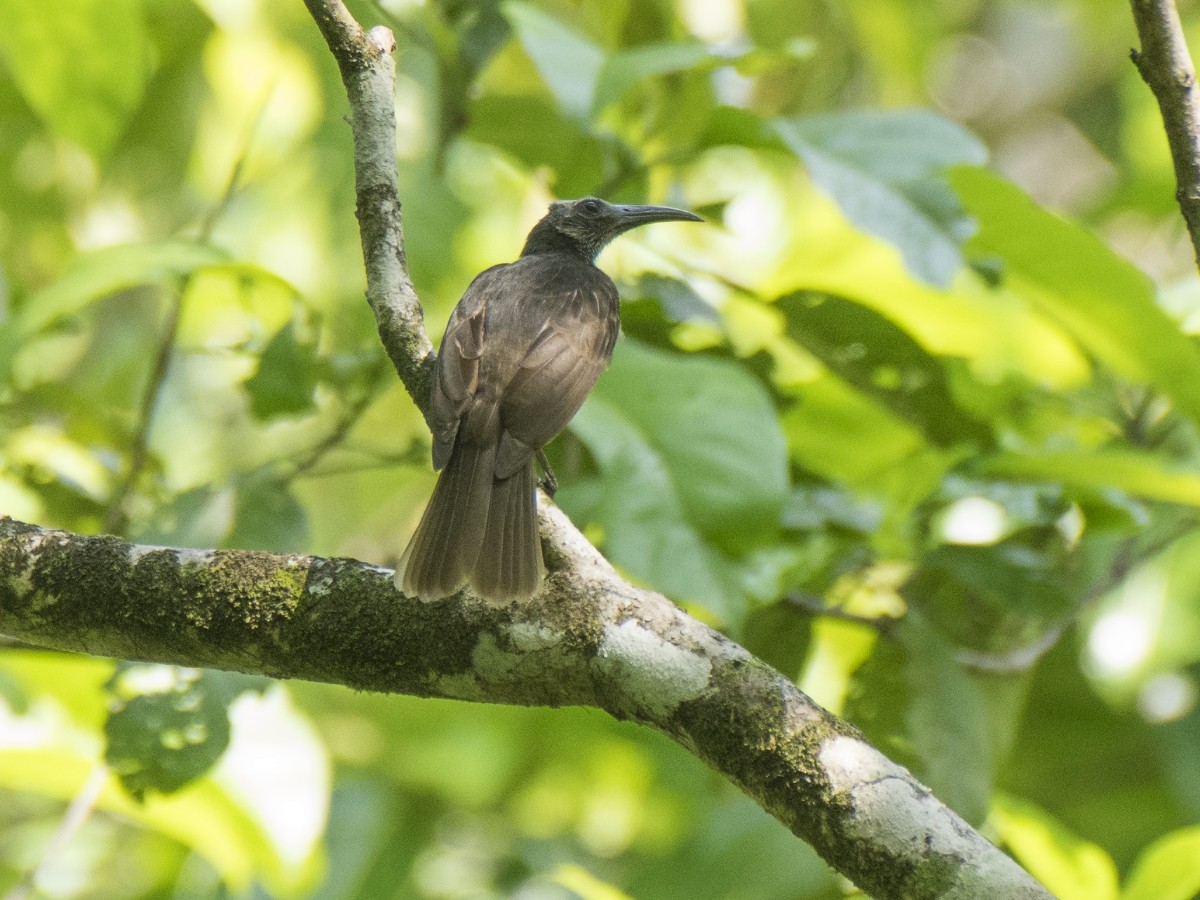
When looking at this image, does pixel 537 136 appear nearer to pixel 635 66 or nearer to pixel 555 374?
pixel 635 66

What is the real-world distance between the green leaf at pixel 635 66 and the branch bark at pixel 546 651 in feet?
3.67

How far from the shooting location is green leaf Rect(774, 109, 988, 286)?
313 cm

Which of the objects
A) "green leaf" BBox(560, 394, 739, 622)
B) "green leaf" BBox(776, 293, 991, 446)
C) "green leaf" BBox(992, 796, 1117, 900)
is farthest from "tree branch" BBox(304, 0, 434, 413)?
"green leaf" BBox(992, 796, 1117, 900)

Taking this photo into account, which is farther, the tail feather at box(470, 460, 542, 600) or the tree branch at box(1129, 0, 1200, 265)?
the tail feather at box(470, 460, 542, 600)

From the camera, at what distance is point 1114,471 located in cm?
303

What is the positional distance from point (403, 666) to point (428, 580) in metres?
0.15

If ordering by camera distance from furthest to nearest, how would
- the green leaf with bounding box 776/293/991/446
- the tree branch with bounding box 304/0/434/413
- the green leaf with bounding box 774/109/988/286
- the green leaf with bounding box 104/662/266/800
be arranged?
the green leaf with bounding box 776/293/991/446 → the green leaf with bounding box 774/109/988/286 → the green leaf with bounding box 104/662/266/800 → the tree branch with bounding box 304/0/434/413

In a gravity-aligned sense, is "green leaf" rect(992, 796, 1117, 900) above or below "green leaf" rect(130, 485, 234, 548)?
below

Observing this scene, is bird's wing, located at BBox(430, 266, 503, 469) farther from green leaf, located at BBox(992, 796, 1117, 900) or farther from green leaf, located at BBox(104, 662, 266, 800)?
green leaf, located at BBox(992, 796, 1117, 900)

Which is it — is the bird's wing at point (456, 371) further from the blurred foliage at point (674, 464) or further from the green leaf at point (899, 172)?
the green leaf at point (899, 172)

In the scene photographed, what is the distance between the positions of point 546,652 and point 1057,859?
5.26 ft

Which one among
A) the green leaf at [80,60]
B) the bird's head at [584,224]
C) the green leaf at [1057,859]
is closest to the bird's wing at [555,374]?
the bird's head at [584,224]

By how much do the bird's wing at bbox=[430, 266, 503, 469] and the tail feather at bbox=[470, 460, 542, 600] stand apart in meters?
0.22

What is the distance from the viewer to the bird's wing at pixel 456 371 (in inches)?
108
